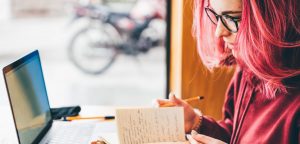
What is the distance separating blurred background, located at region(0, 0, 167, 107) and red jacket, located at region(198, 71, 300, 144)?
78.7 inches

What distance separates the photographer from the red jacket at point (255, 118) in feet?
3.28

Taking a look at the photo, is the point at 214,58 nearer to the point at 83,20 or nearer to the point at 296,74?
the point at 296,74

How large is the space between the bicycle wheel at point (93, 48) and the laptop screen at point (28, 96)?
2.82 metres

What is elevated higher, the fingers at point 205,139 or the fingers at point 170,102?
the fingers at point 170,102

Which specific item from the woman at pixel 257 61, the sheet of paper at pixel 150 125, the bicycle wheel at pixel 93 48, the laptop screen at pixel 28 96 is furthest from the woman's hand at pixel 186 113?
the bicycle wheel at pixel 93 48

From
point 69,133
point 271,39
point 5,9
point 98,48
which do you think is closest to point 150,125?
point 69,133

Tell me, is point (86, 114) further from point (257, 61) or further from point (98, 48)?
point (98, 48)

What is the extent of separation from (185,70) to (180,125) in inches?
22.9

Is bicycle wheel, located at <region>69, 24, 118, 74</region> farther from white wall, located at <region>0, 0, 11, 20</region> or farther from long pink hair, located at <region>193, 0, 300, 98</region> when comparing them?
long pink hair, located at <region>193, 0, 300, 98</region>

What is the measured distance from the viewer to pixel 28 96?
3.76 feet

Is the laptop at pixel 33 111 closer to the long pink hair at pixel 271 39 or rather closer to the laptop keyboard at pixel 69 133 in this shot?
the laptop keyboard at pixel 69 133

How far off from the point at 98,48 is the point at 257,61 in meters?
3.49

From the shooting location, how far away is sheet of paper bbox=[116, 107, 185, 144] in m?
1.17

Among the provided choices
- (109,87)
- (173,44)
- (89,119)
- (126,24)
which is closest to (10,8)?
(126,24)
